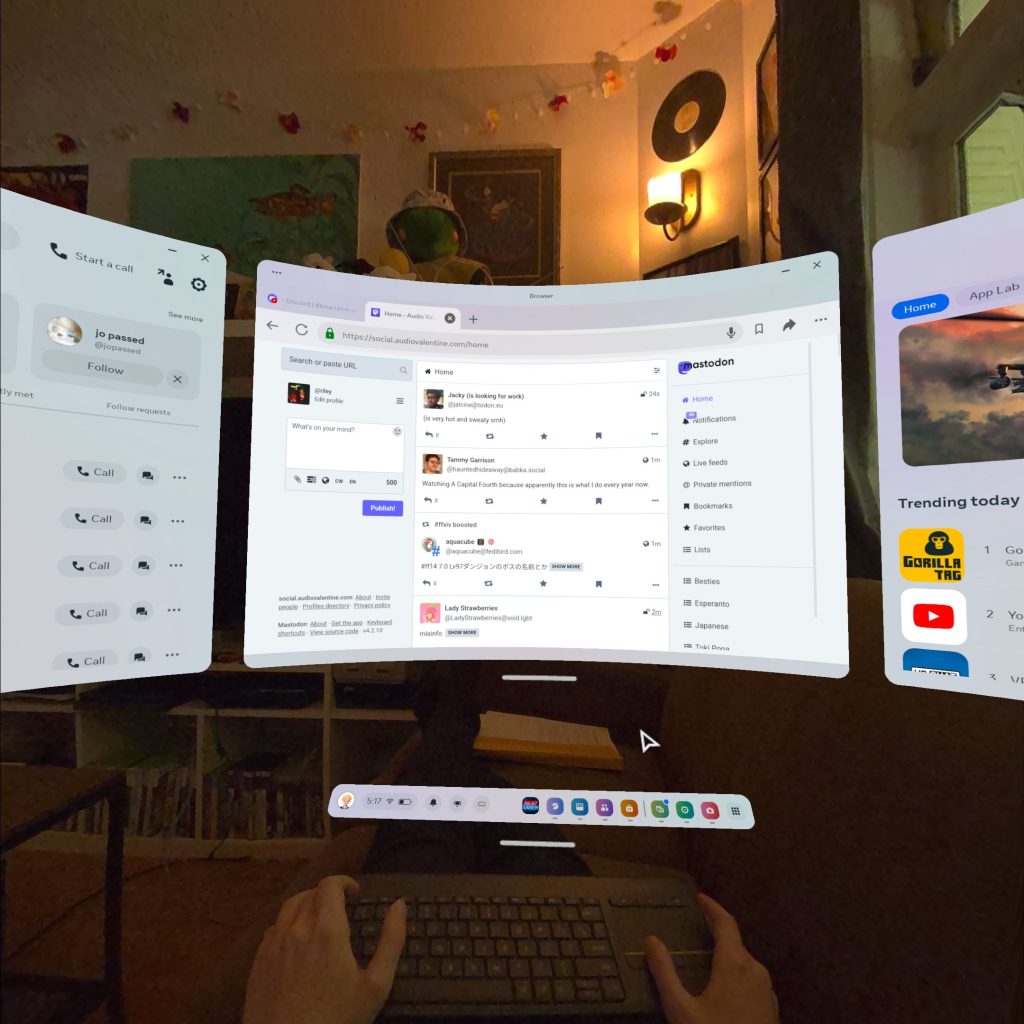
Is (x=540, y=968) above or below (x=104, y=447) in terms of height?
below

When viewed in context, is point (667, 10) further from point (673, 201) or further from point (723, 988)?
point (723, 988)

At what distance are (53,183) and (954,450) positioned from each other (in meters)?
0.82

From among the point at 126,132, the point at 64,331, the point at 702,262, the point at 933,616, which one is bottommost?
the point at 933,616

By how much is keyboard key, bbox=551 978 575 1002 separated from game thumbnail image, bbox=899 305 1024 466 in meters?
0.53

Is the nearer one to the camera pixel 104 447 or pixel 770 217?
pixel 104 447

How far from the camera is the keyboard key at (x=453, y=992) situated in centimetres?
43

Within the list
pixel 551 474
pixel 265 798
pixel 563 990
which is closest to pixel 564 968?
pixel 563 990

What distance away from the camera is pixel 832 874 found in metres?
0.47

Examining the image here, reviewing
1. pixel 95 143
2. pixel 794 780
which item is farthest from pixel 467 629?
pixel 95 143

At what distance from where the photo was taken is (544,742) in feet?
1.75

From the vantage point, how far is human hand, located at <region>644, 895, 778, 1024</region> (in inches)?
17.0

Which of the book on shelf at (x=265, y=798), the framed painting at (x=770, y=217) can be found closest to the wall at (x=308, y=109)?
the framed painting at (x=770, y=217)

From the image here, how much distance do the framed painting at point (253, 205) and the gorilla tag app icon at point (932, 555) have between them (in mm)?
596

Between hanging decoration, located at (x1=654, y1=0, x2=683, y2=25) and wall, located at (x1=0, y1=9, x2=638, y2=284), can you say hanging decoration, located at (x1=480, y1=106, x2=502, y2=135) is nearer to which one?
wall, located at (x1=0, y1=9, x2=638, y2=284)
